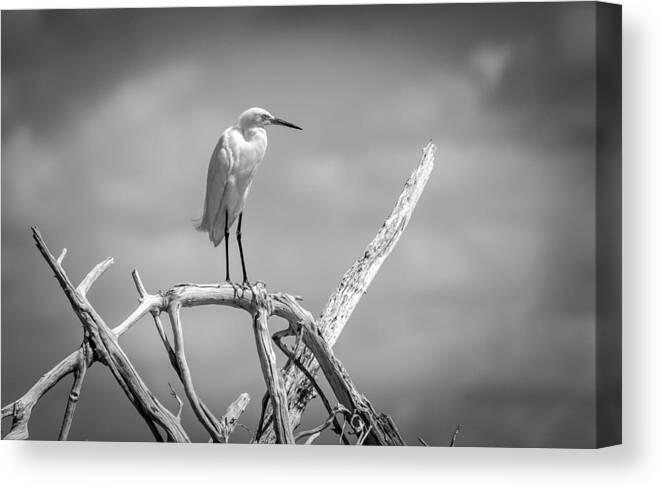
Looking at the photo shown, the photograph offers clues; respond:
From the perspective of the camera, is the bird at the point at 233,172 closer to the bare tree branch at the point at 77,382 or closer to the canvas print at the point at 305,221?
the canvas print at the point at 305,221

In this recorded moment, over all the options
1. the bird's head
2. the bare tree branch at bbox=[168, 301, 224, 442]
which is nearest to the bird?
the bird's head

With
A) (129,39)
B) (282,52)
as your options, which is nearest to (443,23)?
(282,52)

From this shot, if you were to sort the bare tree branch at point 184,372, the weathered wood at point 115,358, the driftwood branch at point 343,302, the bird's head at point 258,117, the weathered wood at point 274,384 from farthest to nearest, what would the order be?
the driftwood branch at point 343,302, the bird's head at point 258,117, the weathered wood at point 274,384, the bare tree branch at point 184,372, the weathered wood at point 115,358

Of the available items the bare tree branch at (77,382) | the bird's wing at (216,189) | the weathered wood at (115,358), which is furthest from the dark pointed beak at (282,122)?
the bare tree branch at (77,382)

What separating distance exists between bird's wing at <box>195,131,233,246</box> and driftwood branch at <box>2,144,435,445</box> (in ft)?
0.82

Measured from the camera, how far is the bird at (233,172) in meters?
4.39

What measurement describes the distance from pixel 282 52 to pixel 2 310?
1473 millimetres

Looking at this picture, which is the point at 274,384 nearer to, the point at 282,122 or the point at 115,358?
the point at 115,358

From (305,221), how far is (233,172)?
13.3 inches

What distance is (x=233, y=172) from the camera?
441 cm

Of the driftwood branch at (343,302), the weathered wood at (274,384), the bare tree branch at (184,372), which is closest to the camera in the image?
the bare tree branch at (184,372)

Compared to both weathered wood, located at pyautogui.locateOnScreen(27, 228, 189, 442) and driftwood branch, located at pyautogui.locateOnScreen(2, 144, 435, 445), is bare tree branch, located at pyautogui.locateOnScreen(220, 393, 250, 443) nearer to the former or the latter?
driftwood branch, located at pyautogui.locateOnScreen(2, 144, 435, 445)

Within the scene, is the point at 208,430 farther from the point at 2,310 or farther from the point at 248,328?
the point at 2,310

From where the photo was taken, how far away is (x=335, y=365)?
4.38 meters
